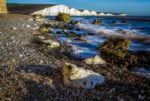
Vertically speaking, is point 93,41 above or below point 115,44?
below

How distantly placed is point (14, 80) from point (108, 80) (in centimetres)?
347

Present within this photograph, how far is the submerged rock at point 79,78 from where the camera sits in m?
10.7

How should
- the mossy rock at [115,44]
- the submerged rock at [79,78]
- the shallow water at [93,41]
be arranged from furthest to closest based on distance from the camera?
the shallow water at [93,41]
the mossy rock at [115,44]
the submerged rock at [79,78]

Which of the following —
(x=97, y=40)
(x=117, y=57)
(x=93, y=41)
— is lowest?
(x=97, y=40)

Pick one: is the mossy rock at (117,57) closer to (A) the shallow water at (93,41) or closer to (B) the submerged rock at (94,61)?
(B) the submerged rock at (94,61)

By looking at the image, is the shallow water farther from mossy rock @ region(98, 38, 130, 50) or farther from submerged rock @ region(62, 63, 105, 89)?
submerged rock @ region(62, 63, 105, 89)

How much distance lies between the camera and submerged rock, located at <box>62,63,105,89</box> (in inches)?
420

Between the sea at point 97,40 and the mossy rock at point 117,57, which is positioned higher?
the mossy rock at point 117,57

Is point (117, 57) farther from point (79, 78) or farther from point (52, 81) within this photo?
point (52, 81)

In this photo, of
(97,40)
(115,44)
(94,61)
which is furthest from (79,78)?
(97,40)

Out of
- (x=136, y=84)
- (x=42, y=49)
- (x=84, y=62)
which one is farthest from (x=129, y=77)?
(x=42, y=49)

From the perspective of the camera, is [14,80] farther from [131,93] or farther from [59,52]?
[59,52]

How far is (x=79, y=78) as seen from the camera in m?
10.9

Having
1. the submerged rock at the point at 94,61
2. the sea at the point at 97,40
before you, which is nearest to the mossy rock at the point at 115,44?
the sea at the point at 97,40
